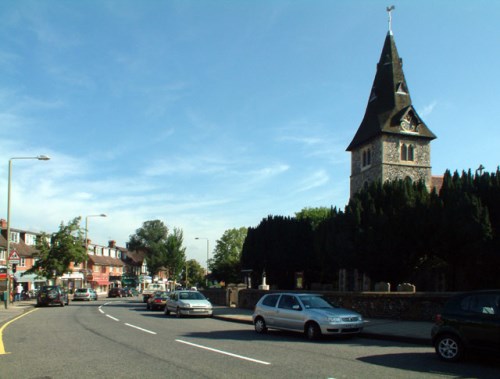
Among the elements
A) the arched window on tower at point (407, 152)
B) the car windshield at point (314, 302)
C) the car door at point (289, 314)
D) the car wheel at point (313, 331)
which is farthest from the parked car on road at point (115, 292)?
the car wheel at point (313, 331)

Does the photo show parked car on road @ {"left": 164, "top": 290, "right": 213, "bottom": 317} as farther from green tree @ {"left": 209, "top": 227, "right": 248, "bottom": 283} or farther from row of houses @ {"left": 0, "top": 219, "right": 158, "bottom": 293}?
green tree @ {"left": 209, "top": 227, "right": 248, "bottom": 283}

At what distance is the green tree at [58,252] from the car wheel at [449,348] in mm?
40161

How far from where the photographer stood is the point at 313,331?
14289mm

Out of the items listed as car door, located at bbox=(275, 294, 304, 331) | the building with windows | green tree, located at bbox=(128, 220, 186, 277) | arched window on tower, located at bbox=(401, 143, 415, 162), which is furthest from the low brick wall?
green tree, located at bbox=(128, 220, 186, 277)

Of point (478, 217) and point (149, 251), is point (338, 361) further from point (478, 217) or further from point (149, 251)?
point (149, 251)

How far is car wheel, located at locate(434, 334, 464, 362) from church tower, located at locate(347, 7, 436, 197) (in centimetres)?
3394

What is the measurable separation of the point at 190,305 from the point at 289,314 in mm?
9556

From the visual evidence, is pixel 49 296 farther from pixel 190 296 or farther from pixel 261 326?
pixel 261 326

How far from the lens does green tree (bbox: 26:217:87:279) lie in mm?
44875

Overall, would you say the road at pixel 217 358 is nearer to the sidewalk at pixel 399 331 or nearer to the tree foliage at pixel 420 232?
the sidewalk at pixel 399 331

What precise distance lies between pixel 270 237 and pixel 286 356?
1499 inches

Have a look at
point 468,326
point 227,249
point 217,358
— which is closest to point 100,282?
point 227,249

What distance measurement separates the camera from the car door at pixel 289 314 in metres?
15.0

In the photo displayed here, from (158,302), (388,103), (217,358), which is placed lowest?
(158,302)
